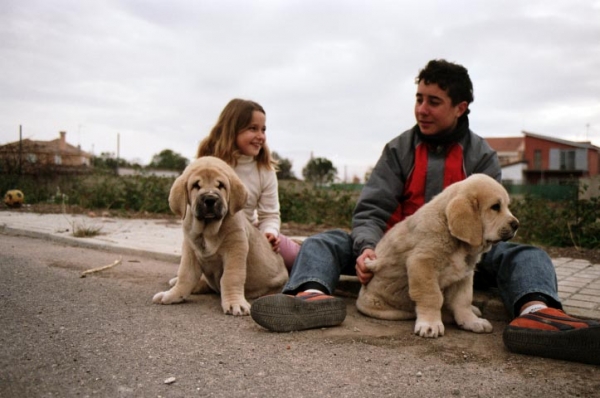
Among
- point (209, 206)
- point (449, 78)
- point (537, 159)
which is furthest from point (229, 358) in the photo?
point (537, 159)

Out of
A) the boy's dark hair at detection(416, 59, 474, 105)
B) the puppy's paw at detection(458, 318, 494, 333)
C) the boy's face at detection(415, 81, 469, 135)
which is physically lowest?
the puppy's paw at detection(458, 318, 494, 333)

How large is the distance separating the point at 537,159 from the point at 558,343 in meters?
53.8

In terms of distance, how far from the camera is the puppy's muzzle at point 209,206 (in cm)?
374

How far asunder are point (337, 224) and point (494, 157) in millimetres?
5899

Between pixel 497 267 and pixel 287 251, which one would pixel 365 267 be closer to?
pixel 497 267

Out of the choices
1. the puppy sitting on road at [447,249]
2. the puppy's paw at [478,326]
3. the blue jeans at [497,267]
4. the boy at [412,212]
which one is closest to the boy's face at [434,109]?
the boy at [412,212]

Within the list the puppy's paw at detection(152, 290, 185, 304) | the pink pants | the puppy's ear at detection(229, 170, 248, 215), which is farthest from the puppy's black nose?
the pink pants

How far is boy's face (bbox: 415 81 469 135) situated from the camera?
4.23m

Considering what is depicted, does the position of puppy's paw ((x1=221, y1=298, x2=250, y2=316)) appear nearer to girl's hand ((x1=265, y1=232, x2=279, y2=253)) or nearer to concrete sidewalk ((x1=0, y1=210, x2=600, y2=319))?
girl's hand ((x1=265, y1=232, x2=279, y2=253))

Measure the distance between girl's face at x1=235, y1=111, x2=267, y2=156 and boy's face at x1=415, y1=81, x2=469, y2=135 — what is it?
5.19 ft

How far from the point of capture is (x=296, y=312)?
3387 mm

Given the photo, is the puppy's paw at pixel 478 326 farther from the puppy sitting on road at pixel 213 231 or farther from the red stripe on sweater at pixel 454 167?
the puppy sitting on road at pixel 213 231

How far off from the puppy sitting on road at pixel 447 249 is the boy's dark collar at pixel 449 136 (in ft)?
2.98

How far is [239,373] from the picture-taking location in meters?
2.60
